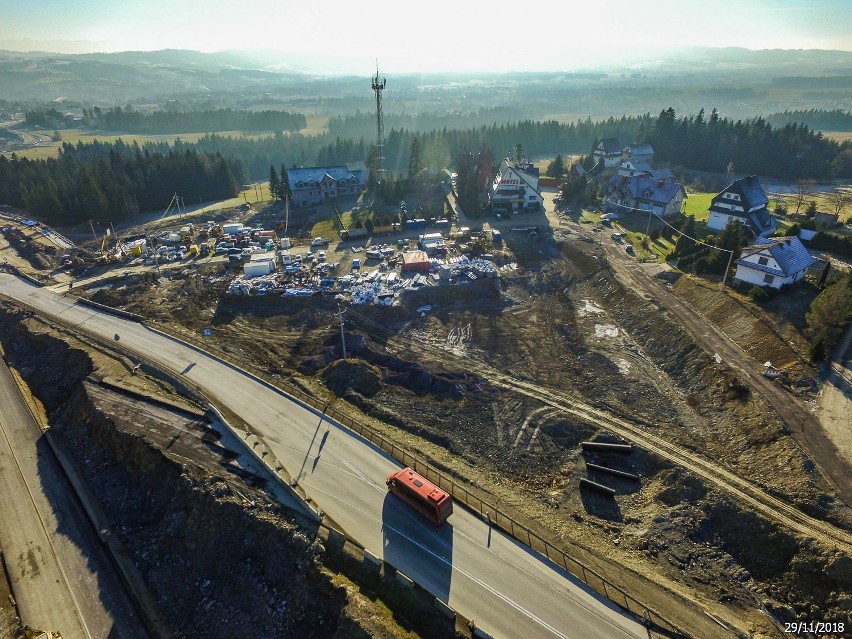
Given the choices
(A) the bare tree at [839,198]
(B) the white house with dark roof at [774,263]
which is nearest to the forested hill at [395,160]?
(A) the bare tree at [839,198]

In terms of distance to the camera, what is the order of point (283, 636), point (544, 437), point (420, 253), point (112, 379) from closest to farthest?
point (283, 636) < point (544, 437) < point (112, 379) < point (420, 253)

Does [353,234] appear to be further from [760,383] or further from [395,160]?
[395,160]

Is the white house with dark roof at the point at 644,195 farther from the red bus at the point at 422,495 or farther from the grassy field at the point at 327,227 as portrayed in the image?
the red bus at the point at 422,495

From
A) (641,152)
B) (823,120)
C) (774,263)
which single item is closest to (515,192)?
(774,263)

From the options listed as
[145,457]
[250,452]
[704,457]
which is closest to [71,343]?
[145,457]

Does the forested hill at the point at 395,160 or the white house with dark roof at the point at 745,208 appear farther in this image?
the forested hill at the point at 395,160

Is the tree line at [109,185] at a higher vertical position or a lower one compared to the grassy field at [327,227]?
higher

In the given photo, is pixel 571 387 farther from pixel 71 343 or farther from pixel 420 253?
pixel 71 343
